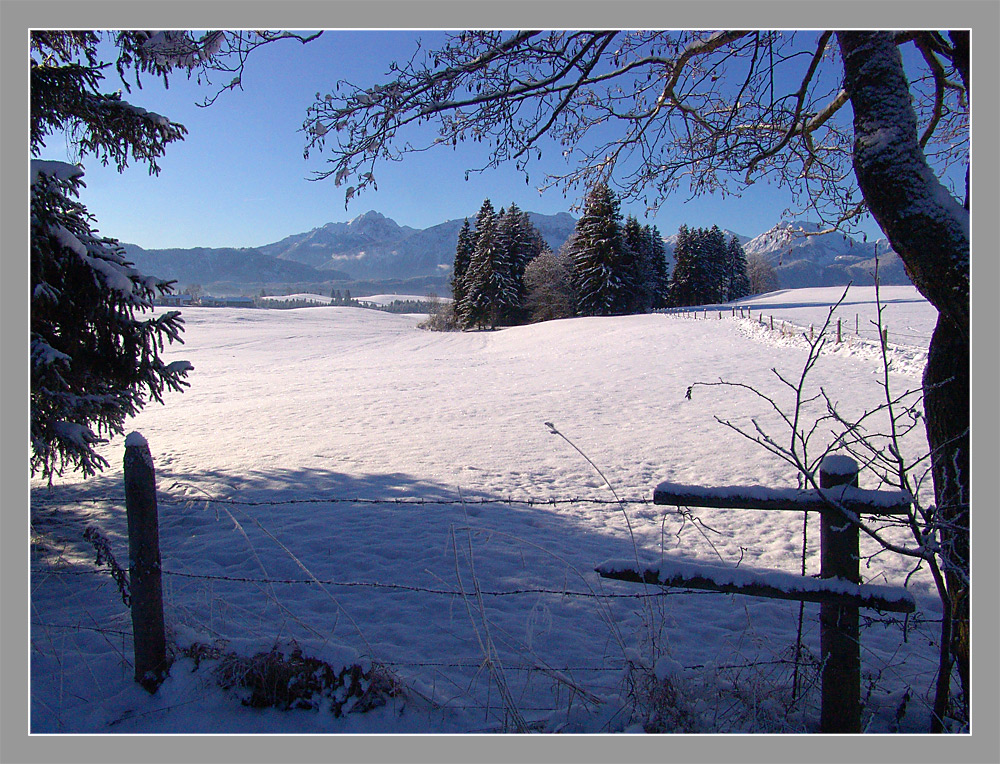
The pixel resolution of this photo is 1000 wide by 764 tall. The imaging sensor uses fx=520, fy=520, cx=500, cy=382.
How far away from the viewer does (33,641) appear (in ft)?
10.1

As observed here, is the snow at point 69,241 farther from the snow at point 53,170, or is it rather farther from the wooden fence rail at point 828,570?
the wooden fence rail at point 828,570

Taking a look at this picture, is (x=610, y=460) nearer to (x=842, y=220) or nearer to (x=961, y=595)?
(x=842, y=220)

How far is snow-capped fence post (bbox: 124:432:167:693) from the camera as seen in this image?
247cm

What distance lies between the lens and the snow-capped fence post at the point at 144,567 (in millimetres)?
2469

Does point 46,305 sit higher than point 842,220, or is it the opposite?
point 842,220

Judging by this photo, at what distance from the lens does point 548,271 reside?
1775 inches

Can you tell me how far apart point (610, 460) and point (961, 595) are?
5579mm

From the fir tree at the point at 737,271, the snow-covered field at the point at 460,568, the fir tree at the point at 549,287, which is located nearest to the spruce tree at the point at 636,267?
the fir tree at the point at 549,287

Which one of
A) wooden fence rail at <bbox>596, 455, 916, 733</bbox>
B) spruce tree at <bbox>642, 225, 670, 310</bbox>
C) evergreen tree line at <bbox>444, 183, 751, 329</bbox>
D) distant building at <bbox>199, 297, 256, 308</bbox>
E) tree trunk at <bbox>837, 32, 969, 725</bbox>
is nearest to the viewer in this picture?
wooden fence rail at <bbox>596, 455, 916, 733</bbox>

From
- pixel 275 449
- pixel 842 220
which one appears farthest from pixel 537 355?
pixel 842 220

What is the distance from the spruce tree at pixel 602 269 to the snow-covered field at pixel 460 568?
29.4 metres

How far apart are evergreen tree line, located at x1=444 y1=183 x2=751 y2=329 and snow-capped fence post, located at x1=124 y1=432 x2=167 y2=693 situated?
37.1 m

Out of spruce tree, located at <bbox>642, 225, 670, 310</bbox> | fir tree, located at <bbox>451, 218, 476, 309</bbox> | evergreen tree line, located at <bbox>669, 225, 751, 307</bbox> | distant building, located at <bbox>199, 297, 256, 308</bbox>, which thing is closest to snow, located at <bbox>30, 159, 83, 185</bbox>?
fir tree, located at <bbox>451, 218, 476, 309</bbox>

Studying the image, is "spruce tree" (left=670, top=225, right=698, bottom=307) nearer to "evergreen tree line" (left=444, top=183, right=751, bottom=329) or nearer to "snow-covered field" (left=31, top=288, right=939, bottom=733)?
"evergreen tree line" (left=444, top=183, right=751, bottom=329)
